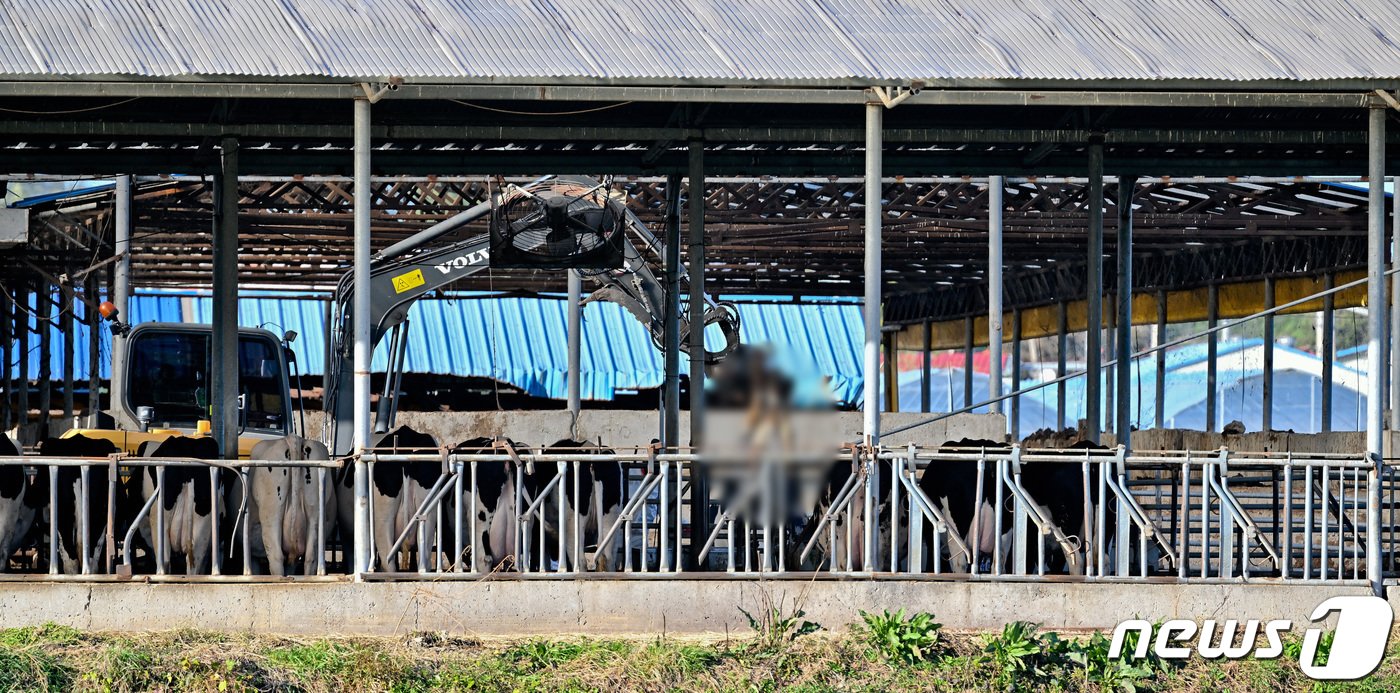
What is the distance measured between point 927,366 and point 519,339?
1249cm

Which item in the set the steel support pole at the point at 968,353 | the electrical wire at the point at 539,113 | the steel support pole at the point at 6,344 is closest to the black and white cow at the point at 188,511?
the electrical wire at the point at 539,113

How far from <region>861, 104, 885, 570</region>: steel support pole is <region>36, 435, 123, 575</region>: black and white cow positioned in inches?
220

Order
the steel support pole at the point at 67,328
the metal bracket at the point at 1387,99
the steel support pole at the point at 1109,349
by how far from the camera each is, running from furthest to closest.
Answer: the steel support pole at the point at 1109,349, the steel support pole at the point at 67,328, the metal bracket at the point at 1387,99

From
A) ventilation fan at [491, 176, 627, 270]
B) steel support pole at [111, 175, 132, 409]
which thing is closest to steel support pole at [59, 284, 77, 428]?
steel support pole at [111, 175, 132, 409]

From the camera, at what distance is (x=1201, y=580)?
12305mm

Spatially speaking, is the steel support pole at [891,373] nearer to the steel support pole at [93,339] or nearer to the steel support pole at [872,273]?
the steel support pole at [93,339]

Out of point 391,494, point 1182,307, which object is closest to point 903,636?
point 391,494

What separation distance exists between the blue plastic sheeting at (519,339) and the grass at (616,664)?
28623 mm

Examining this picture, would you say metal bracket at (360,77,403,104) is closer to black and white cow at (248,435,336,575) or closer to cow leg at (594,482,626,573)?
black and white cow at (248,435,336,575)

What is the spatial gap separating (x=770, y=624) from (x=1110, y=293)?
2971 centimetres

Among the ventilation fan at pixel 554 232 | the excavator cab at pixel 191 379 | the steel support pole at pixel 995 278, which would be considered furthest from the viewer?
the steel support pole at pixel 995 278

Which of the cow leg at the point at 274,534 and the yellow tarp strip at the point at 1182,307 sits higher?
the yellow tarp strip at the point at 1182,307

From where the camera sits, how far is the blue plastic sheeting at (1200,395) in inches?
1718

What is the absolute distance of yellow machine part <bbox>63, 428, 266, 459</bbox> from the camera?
1551 centimetres
